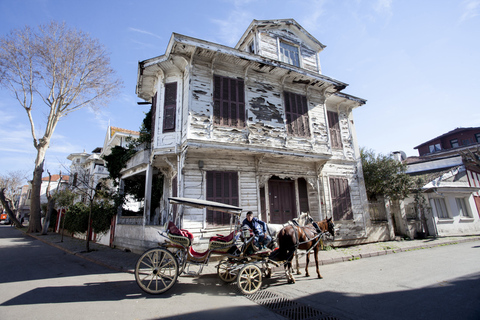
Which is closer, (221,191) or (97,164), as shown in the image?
(221,191)

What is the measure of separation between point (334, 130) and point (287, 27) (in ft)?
21.1

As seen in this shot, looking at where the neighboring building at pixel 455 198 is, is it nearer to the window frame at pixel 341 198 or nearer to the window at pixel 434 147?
the window frame at pixel 341 198

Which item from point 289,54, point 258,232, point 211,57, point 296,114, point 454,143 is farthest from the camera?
point 454,143

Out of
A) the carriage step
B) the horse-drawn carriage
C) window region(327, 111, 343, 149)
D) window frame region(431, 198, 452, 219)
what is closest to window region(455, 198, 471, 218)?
window frame region(431, 198, 452, 219)

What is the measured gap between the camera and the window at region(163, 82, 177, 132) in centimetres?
1000

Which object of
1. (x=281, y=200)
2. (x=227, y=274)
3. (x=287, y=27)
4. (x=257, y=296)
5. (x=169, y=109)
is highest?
(x=287, y=27)

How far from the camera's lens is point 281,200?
11438 millimetres

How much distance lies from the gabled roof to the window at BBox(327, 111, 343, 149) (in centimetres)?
404

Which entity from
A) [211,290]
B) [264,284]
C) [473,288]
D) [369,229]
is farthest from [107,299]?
[369,229]

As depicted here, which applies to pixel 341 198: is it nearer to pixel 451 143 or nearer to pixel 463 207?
pixel 463 207

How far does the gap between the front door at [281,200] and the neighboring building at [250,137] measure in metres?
0.05

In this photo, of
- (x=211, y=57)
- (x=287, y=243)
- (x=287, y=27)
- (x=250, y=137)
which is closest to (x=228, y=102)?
(x=250, y=137)

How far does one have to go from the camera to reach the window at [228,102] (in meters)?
9.91

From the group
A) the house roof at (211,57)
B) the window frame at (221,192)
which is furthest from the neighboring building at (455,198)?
the window frame at (221,192)
